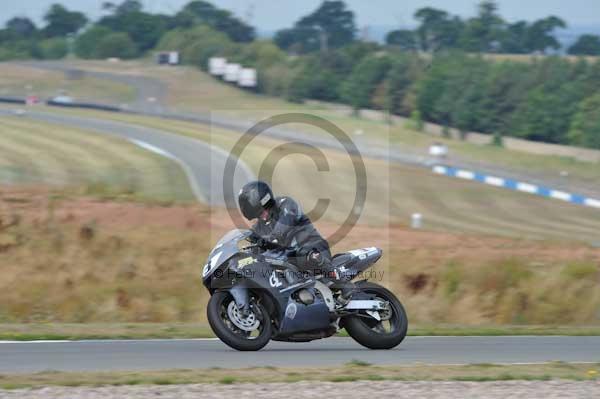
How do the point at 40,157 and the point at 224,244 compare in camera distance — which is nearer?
the point at 224,244

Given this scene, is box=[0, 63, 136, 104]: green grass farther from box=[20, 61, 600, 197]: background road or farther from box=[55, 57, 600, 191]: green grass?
box=[20, 61, 600, 197]: background road

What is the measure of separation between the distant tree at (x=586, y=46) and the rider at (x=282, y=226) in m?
72.1

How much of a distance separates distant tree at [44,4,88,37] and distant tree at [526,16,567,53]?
4152cm

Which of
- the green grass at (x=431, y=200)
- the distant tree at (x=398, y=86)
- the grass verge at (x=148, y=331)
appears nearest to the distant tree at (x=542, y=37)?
the distant tree at (x=398, y=86)

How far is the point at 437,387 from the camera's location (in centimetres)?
853

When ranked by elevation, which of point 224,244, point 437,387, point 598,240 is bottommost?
point 598,240

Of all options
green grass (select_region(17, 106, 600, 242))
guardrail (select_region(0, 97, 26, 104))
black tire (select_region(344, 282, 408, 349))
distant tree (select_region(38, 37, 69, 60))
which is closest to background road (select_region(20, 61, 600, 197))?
green grass (select_region(17, 106, 600, 242))

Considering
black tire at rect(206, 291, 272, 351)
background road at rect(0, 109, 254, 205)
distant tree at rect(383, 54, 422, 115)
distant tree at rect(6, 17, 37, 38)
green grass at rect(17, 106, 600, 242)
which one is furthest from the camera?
distant tree at rect(6, 17, 37, 38)

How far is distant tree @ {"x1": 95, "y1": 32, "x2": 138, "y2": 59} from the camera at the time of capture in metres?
76.4

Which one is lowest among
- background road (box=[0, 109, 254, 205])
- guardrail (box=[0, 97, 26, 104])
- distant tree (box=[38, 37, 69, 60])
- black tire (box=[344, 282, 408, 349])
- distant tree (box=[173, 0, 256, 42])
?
→ background road (box=[0, 109, 254, 205])

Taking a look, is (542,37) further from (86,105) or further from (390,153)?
(390,153)

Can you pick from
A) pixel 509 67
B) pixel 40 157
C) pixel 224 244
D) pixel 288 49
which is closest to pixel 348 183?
pixel 40 157

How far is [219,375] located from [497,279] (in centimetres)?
984

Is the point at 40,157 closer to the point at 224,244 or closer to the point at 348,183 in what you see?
the point at 348,183
